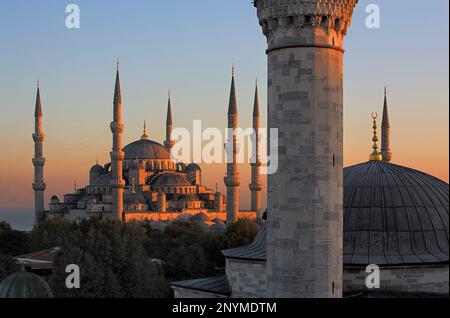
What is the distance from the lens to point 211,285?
1659 cm

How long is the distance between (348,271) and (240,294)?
2.51 m

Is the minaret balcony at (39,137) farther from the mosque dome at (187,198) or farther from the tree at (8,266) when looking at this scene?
the tree at (8,266)

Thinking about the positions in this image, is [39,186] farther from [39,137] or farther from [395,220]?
[395,220]

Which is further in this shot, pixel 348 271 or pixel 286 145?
pixel 348 271

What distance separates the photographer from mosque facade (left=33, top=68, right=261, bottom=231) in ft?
168

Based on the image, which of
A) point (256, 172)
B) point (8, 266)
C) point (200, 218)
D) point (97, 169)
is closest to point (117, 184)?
point (200, 218)

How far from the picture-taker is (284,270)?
1098cm

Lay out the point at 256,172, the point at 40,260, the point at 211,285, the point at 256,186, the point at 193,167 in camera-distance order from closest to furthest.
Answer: the point at 211,285, the point at 40,260, the point at 256,172, the point at 256,186, the point at 193,167

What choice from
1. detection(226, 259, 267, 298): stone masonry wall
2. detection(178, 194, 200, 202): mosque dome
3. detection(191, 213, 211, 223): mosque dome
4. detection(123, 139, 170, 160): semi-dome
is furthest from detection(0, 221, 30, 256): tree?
detection(226, 259, 267, 298): stone masonry wall

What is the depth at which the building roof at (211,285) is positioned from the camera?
16.1 m

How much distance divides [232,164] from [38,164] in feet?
46.1

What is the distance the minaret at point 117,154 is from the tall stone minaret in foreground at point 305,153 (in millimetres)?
39325
